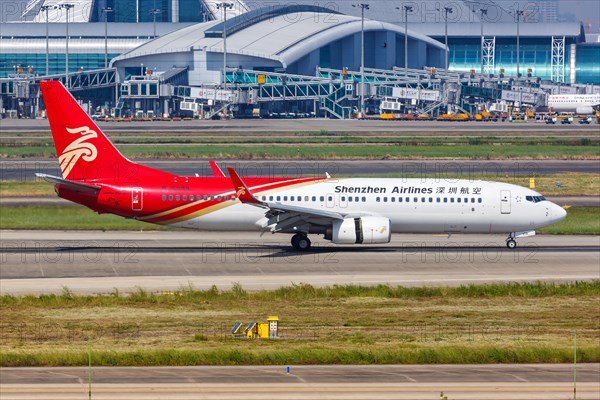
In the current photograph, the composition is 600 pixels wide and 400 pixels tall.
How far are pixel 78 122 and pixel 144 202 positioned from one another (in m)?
5.50

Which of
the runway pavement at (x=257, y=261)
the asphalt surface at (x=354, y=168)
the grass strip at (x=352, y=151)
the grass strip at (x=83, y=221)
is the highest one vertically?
the grass strip at (x=352, y=151)

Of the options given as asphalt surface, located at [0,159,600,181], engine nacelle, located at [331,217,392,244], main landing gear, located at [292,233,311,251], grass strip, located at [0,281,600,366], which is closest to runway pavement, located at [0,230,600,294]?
main landing gear, located at [292,233,311,251]

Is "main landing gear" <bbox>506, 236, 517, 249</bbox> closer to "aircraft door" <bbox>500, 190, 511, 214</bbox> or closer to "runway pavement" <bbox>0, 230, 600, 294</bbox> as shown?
"runway pavement" <bbox>0, 230, 600, 294</bbox>

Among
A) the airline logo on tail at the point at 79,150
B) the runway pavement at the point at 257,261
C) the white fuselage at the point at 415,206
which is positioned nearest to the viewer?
the runway pavement at the point at 257,261

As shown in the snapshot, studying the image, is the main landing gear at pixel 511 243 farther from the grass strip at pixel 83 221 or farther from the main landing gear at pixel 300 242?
the main landing gear at pixel 300 242

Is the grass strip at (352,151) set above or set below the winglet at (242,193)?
above

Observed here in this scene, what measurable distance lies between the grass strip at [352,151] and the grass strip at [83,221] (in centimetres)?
3305

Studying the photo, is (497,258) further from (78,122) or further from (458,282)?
(78,122)

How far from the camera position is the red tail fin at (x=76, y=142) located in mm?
55844

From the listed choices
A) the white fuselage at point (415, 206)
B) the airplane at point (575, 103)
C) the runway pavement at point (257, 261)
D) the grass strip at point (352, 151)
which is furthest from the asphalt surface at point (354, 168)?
the airplane at point (575, 103)

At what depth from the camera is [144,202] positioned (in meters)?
55.7

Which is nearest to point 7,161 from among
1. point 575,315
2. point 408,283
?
point 408,283

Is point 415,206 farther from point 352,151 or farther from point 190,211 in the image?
point 352,151

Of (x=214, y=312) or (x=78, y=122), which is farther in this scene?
(x=78, y=122)
